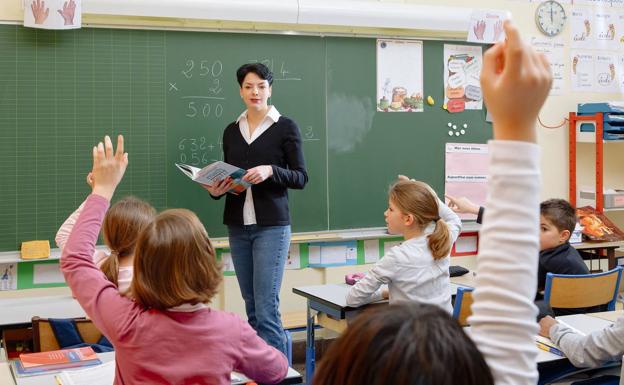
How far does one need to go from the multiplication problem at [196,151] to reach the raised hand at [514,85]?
158 inches

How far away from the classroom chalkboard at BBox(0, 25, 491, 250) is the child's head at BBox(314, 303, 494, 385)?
13.0 ft

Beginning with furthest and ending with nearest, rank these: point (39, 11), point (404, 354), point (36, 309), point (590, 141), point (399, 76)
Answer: point (590, 141) → point (399, 76) → point (39, 11) → point (36, 309) → point (404, 354)

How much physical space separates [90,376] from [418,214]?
161 centimetres

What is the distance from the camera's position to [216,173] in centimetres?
364

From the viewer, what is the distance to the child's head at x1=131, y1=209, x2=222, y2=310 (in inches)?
66.2

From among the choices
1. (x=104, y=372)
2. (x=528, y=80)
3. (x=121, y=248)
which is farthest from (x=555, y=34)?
(x=528, y=80)

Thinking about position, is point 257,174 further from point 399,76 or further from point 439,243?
point 399,76

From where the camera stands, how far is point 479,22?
17.5 feet

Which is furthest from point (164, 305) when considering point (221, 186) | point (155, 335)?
A: point (221, 186)

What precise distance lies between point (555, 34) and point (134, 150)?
3316mm

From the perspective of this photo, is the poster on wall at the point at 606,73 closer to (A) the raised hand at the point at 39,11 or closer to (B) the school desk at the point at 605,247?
(B) the school desk at the point at 605,247

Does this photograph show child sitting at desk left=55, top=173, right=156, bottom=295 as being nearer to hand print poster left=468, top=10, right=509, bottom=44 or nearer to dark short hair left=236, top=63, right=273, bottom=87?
dark short hair left=236, top=63, right=273, bottom=87

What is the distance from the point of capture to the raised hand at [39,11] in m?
4.18

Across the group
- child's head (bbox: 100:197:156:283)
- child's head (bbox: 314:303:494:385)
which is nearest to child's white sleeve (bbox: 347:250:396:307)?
child's head (bbox: 100:197:156:283)
